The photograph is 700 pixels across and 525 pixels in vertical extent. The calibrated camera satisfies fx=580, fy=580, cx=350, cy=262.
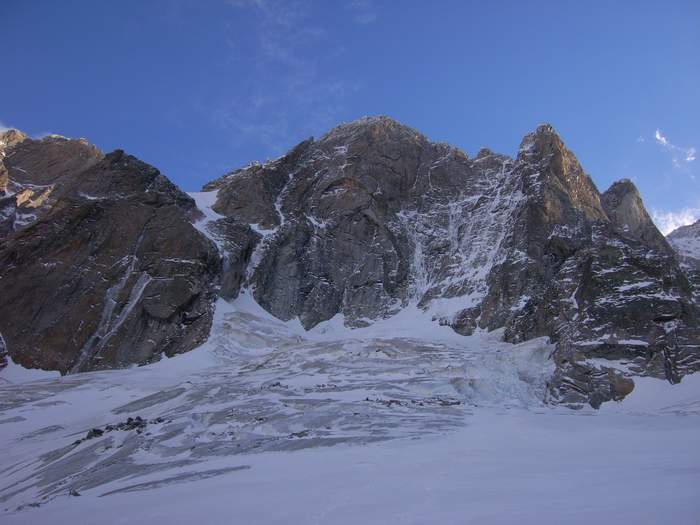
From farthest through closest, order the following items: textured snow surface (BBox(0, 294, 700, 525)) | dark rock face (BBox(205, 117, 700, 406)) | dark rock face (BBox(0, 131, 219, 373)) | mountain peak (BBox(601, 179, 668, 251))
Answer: mountain peak (BBox(601, 179, 668, 251)), dark rock face (BBox(0, 131, 219, 373)), dark rock face (BBox(205, 117, 700, 406)), textured snow surface (BBox(0, 294, 700, 525))

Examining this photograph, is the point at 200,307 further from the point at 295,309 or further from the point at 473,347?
the point at 473,347

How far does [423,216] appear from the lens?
96562 mm

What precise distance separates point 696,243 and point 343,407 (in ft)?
437

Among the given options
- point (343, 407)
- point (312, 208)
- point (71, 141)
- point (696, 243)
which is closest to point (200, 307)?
point (312, 208)

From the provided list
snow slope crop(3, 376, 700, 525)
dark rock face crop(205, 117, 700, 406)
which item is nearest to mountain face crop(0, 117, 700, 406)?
dark rock face crop(205, 117, 700, 406)

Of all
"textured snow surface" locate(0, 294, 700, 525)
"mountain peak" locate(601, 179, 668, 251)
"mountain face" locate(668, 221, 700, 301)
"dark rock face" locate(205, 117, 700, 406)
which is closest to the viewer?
"textured snow surface" locate(0, 294, 700, 525)

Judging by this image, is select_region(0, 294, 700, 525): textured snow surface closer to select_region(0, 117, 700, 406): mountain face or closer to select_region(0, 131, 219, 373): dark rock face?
select_region(0, 117, 700, 406): mountain face

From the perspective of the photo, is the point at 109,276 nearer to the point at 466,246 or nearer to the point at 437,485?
the point at 466,246

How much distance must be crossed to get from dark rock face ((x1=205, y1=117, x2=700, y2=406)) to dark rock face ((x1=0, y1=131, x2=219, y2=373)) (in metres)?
10.4

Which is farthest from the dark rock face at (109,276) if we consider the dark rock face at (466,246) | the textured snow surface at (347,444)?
the dark rock face at (466,246)

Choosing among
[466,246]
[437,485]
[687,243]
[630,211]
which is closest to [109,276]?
[466,246]

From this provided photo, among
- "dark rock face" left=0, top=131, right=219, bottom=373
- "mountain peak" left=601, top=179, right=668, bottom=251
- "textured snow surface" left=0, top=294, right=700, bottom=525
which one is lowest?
"textured snow surface" left=0, top=294, right=700, bottom=525

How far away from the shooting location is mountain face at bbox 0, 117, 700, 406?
4188 cm

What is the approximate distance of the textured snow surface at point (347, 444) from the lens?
39.5 ft
